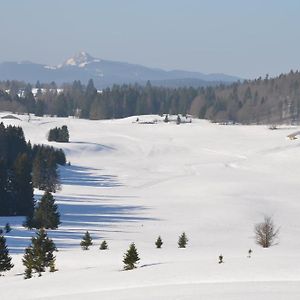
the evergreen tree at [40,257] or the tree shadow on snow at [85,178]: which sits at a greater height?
the tree shadow on snow at [85,178]

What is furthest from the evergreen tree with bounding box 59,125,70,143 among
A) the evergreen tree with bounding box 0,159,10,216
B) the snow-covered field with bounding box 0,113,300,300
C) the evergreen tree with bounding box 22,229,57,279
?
the evergreen tree with bounding box 22,229,57,279

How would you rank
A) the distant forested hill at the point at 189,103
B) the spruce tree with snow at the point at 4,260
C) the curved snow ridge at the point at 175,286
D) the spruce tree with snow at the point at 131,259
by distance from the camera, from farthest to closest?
the distant forested hill at the point at 189,103, the spruce tree with snow at the point at 4,260, the spruce tree with snow at the point at 131,259, the curved snow ridge at the point at 175,286

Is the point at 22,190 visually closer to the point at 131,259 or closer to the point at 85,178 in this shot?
the point at 131,259

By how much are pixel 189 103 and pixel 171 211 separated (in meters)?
137

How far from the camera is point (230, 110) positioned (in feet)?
581

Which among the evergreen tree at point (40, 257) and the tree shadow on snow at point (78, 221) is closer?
the evergreen tree at point (40, 257)

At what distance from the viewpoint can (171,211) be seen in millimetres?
54844

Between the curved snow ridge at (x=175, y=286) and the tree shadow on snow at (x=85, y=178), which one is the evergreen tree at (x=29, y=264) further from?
the tree shadow on snow at (x=85, y=178)

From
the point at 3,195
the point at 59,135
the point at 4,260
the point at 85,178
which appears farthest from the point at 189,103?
the point at 4,260

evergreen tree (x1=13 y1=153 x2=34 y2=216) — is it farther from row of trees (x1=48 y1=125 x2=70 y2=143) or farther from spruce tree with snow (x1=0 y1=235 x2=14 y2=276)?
row of trees (x1=48 y1=125 x2=70 y2=143)

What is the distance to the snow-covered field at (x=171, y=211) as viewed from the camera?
74.4 ft

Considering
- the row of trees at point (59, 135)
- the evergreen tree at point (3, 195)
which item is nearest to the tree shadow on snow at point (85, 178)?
the row of trees at point (59, 135)

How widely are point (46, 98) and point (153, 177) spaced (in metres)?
119

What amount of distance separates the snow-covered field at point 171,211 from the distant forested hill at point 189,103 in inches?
1243
